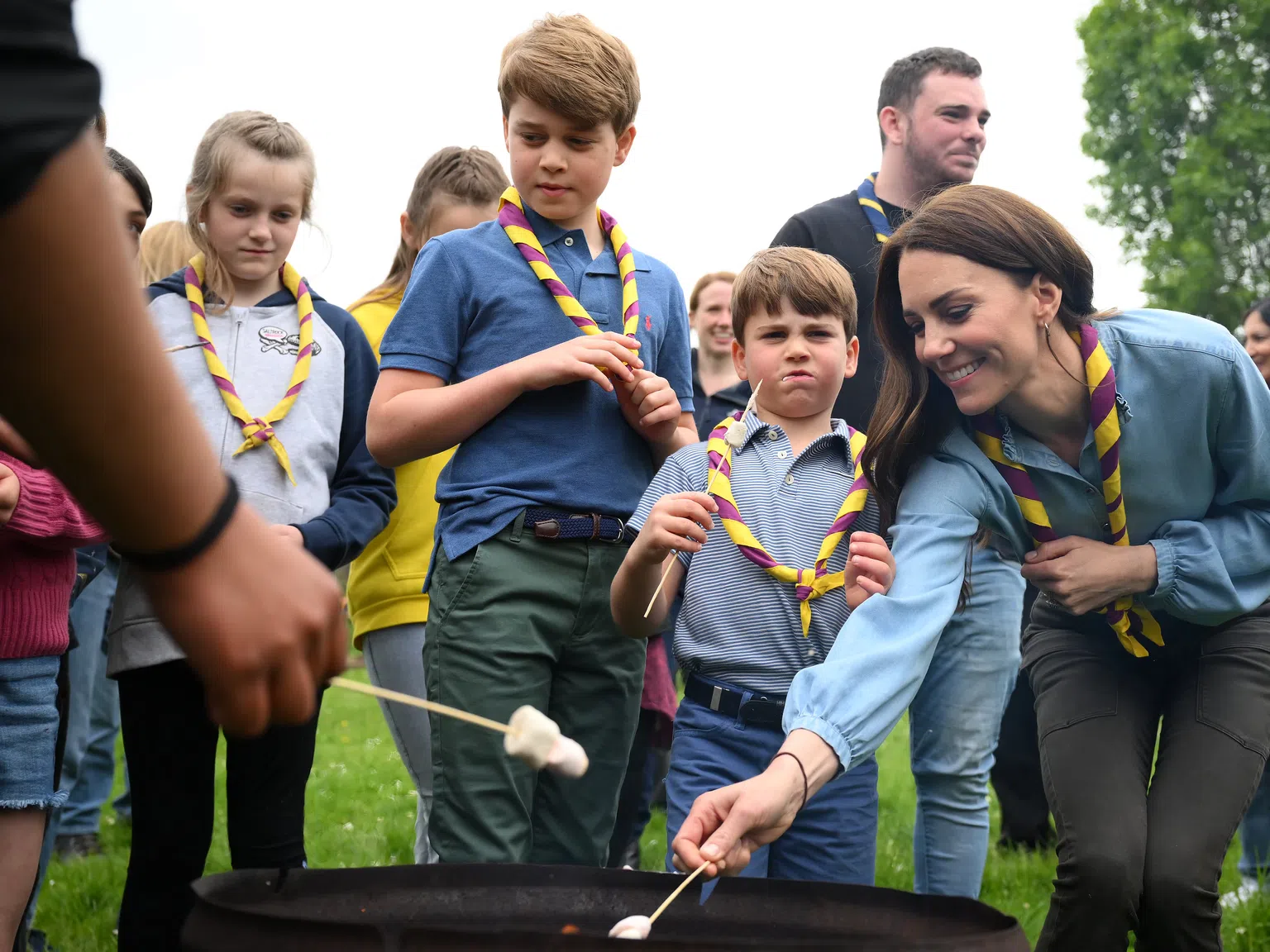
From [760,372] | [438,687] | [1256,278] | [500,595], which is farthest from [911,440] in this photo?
[1256,278]

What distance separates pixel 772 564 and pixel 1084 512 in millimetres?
685

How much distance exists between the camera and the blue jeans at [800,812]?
2.82 metres

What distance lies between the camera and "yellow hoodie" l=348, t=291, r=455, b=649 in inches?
136

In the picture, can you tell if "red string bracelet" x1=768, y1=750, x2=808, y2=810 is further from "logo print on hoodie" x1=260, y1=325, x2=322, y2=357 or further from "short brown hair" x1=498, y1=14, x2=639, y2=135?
"logo print on hoodie" x1=260, y1=325, x2=322, y2=357

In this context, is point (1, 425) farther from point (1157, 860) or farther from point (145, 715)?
point (1157, 860)

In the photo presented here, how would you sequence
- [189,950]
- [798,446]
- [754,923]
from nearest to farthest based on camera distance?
[189,950], [754,923], [798,446]

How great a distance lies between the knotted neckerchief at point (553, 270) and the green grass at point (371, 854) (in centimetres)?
168

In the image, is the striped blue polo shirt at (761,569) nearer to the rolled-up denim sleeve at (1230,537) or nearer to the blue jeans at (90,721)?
the rolled-up denim sleeve at (1230,537)

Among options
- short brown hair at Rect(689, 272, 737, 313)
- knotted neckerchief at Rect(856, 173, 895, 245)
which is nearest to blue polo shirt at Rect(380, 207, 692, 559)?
knotted neckerchief at Rect(856, 173, 895, 245)

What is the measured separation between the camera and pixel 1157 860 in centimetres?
231

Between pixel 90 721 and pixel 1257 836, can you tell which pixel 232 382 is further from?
pixel 1257 836

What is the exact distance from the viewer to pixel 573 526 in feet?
9.20

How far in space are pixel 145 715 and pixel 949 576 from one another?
5.66 feet

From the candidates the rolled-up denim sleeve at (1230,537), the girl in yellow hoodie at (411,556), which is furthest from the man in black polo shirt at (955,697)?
the girl in yellow hoodie at (411,556)
